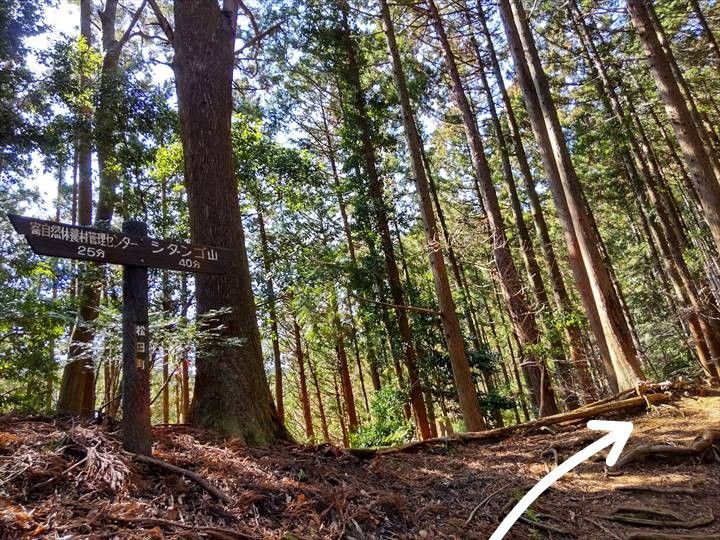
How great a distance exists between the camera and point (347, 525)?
2.87m

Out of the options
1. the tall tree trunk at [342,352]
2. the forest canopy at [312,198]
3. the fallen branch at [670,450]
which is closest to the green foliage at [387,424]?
the forest canopy at [312,198]

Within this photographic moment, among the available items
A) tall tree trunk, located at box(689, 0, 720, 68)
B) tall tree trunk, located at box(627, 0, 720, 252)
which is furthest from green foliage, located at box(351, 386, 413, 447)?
tall tree trunk, located at box(689, 0, 720, 68)

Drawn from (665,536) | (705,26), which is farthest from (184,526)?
(705,26)

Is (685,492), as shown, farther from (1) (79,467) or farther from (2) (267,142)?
(2) (267,142)

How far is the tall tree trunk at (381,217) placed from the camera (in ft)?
34.4

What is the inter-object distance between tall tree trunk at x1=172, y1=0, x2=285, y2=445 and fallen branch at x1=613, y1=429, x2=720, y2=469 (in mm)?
3736

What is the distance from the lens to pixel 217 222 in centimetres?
473

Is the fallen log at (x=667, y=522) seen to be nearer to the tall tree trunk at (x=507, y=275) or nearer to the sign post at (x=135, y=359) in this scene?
the sign post at (x=135, y=359)

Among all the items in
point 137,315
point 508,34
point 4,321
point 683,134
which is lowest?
point 137,315

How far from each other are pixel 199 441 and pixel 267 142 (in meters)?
8.22

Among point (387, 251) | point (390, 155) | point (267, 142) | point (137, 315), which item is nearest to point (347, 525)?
point (137, 315)
